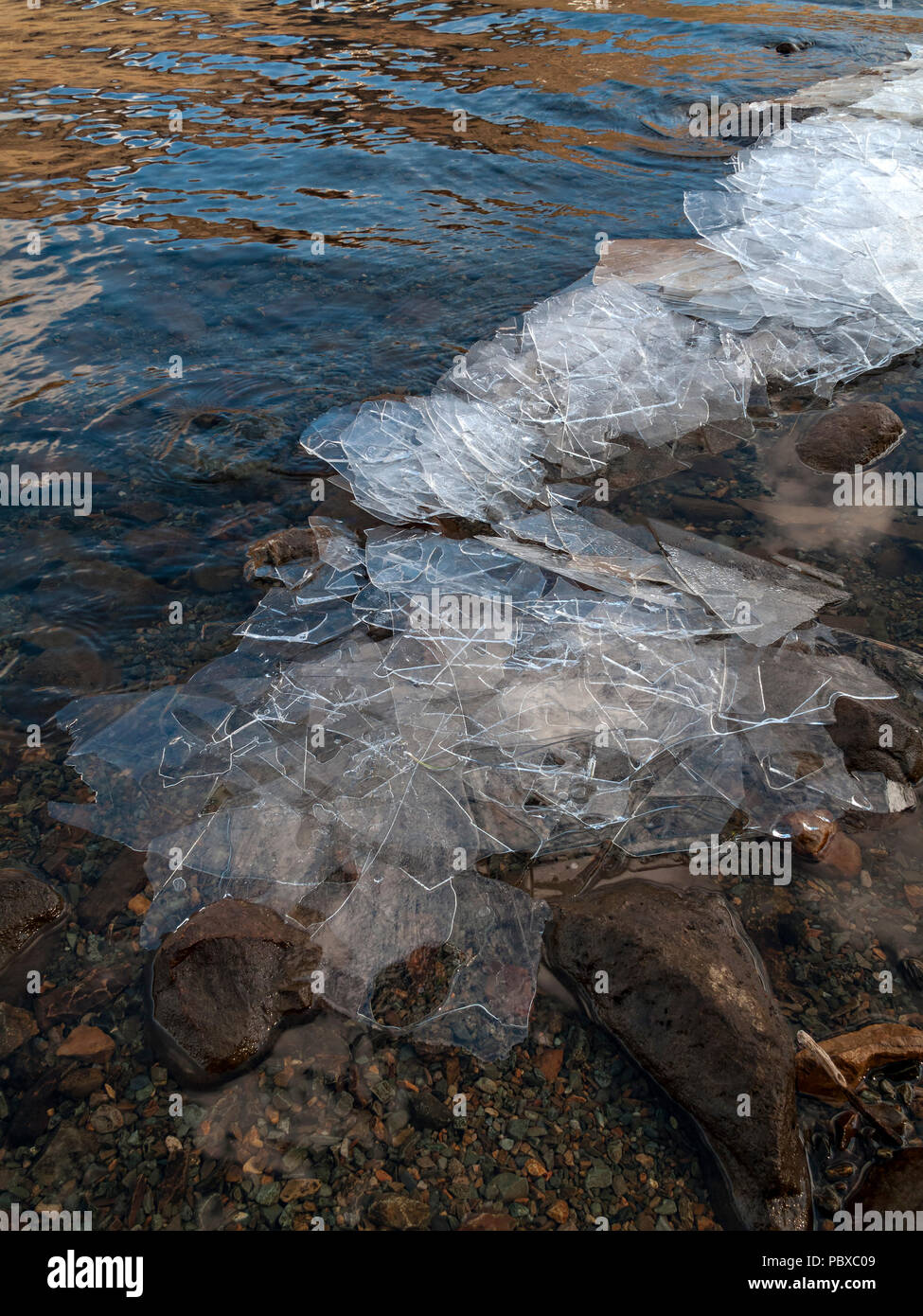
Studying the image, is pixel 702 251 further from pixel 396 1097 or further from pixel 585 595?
pixel 396 1097

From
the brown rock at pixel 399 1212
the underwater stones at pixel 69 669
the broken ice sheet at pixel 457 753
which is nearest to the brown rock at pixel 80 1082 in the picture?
the broken ice sheet at pixel 457 753

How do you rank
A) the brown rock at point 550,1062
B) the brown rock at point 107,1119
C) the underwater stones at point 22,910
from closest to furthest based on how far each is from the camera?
the brown rock at point 107,1119 → the brown rock at point 550,1062 → the underwater stones at point 22,910

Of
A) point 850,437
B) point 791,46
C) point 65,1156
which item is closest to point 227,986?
point 65,1156

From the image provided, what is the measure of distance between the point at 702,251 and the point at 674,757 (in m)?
5.13

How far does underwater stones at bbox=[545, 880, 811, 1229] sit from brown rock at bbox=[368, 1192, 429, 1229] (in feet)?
2.62

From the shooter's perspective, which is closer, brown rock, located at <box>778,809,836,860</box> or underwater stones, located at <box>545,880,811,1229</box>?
underwater stones, located at <box>545,880,811,1229</box>

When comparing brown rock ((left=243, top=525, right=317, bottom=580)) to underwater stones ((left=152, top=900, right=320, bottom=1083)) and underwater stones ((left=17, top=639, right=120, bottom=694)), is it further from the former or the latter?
underwater stones ((left=152, top=900, right=320, bottom=1083))

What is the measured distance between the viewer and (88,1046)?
2.88m

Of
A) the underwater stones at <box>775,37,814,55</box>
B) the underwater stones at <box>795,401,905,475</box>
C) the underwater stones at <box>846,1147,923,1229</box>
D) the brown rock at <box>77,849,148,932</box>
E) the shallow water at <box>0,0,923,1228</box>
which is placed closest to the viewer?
the underwater stones at <box>846,1147,923,1229</box>

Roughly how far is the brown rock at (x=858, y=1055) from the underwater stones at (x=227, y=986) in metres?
1.64

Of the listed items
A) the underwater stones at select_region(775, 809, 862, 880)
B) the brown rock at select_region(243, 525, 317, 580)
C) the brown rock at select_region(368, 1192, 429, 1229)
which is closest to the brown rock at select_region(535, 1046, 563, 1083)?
the brown rock at select_region(368, 1192, 429, 1229)

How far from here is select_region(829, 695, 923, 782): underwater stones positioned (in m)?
3.49

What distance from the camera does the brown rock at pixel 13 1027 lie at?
2.89 m

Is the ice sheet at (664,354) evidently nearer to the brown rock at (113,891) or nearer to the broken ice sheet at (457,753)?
the broken ice sheet at (457,753)
